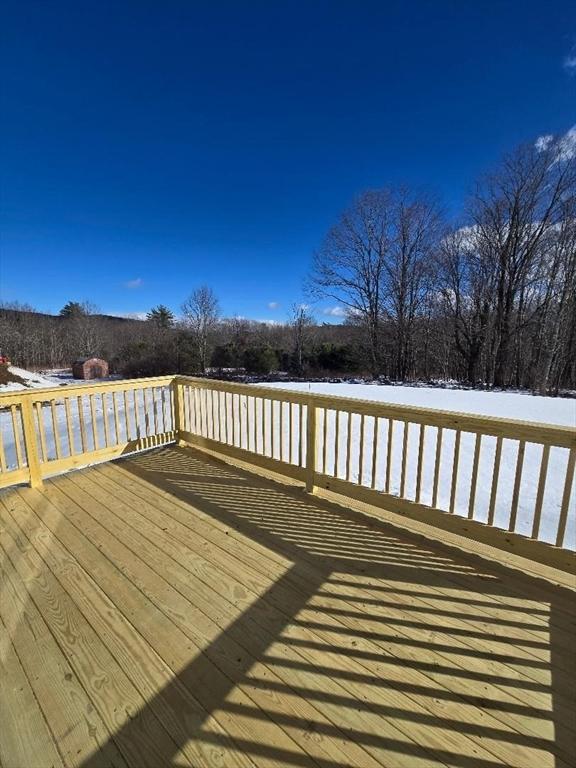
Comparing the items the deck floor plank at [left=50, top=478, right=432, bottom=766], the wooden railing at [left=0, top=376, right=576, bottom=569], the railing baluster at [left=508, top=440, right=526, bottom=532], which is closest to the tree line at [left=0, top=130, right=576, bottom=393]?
the wooden railing at [left=0, top=376, right=576, bottom=569]

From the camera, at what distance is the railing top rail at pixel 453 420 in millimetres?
1857

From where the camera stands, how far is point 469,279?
14867 mm

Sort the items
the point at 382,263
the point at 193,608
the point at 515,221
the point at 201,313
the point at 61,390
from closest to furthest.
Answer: the point at 193,608
the point at 61,390
the point at 515,221
the point at 382,263
the point at 201,313

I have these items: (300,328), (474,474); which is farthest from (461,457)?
(300,328)

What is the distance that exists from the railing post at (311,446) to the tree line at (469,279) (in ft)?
37.4

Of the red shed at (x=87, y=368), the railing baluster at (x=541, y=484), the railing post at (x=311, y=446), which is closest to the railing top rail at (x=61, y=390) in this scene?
the railing post at (x=311, y=446)

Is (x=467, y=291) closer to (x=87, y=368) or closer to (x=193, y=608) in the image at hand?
(x=193, y=608)

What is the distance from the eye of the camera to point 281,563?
6.95ft

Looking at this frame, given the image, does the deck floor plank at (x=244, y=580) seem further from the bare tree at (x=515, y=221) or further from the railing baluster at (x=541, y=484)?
the bare tree at (x=515, y=221)

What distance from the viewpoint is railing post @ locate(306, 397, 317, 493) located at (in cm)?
297

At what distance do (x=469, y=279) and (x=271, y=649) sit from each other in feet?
55.6

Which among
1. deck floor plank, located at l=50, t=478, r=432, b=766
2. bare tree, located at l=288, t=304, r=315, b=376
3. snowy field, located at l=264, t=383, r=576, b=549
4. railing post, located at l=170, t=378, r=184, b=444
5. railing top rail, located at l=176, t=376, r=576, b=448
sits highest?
bare tree, located at l=288, t=304, r=315, b=376

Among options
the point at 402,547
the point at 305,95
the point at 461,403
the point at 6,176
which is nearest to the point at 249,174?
the point at 305,95

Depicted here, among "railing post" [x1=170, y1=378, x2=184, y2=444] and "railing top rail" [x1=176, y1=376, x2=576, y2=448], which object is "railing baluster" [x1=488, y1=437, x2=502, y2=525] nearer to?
"railing top rail" [x1=176, y1=376, x2=576, y2=448]
